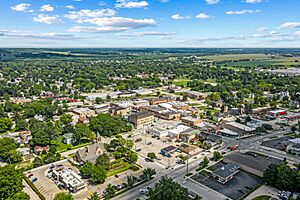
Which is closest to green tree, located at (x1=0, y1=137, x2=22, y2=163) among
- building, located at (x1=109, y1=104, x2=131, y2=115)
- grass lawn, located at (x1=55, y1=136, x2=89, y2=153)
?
grass lawn, located at (x1=55, y1=136, x2=89, y2=153)

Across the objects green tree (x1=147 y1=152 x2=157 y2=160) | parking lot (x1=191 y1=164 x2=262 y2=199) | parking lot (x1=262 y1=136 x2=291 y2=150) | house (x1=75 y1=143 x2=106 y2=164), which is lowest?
parking lot (x1=191 y1=164 x2=262 y2=199)

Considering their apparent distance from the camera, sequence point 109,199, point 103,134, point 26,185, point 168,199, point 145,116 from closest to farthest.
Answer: point 168,199 → point 109,199 → point 26,185 → point 103,134 → point 145,116

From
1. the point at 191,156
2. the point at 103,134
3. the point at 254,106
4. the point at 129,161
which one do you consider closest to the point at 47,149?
the point at 103,134

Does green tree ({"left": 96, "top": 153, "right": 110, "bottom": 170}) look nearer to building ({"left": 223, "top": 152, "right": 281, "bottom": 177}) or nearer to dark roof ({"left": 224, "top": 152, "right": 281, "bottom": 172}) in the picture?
building ({"left": 223, "top": 152, "right": 281, "bottom": 177})

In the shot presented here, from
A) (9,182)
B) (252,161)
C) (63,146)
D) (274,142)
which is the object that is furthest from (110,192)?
(274,142)

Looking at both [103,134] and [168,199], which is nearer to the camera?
[168,199]

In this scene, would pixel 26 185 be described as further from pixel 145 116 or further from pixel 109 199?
pixel 145 116

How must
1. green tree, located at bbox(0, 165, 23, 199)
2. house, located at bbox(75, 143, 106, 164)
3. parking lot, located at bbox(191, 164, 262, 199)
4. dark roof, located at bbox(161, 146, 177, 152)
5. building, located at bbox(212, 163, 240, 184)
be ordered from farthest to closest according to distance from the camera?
dark roof, located at bbox(161, 146, 177, 152)
house, located at bbox(75, 143, 106, 164)
building, located at bbox(212, 163, 240, 184)
parking lot, located at bbox(191, 164, 262, 199)
green tree, located at bbox(0, 165, 23, 199)

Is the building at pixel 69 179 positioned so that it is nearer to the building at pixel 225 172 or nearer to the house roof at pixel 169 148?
the house roof at pixel 169 148
